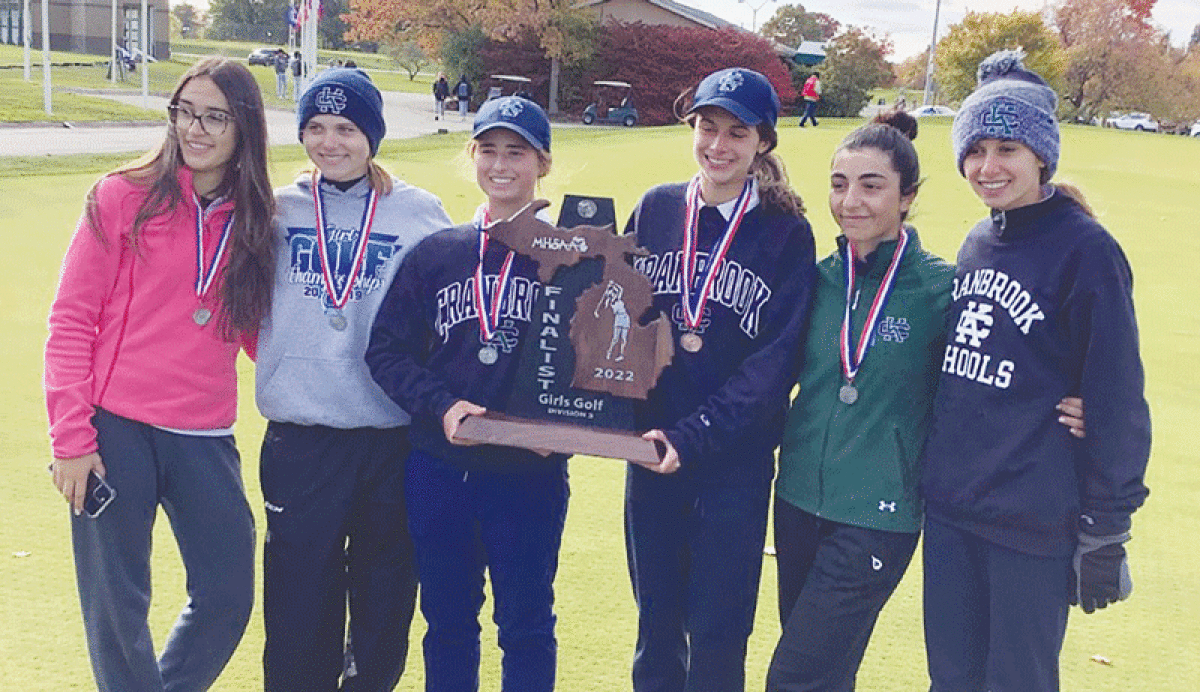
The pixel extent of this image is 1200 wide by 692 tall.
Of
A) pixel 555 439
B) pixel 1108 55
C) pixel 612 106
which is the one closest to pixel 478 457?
pixel 555 439

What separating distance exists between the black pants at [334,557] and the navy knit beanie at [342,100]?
2.75 feet

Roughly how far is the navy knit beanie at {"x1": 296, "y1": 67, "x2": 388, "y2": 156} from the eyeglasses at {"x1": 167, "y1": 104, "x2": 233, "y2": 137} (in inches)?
8.1

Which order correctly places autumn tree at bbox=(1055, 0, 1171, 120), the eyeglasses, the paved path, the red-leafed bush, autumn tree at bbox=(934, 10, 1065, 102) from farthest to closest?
autumn tree at bbox=(1055, 0, 1171, 120), autumn tree at bbox=(934, 10, 1065, 102), the red-leafed bush, the paved path, the eyeglasses

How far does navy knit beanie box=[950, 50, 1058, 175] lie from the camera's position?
8.30ft

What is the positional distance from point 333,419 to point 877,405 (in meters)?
1.40

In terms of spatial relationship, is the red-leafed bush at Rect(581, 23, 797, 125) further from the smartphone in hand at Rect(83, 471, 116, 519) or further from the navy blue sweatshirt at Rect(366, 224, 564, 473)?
the smartphone in hand at Rect(83, 471, 116, 519)

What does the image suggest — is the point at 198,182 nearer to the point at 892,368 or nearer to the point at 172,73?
the point at 892,368

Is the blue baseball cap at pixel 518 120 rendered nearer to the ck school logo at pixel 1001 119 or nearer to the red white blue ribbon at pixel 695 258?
the red white blue ribbon at pixel 695 258

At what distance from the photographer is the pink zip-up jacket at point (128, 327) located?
8.61ft

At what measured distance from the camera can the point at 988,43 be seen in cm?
3931

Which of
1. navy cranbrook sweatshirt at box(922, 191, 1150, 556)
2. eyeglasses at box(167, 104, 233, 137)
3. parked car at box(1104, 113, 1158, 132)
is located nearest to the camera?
navy cranbrook sweatshirt at box(922, 191, 1150, 556)

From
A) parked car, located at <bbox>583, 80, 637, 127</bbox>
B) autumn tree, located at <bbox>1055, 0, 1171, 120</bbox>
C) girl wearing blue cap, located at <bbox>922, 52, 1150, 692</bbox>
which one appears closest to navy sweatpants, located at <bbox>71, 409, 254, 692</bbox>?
girl wearing blue cap, located at <bbox>922, 52, 1150, 692</bbox>

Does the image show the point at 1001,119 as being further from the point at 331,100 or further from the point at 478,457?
the point at 331,100

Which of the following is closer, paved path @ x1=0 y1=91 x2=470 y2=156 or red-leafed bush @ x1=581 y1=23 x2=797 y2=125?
paved path @ x1=0 y1=91 x2=470 y2=156
